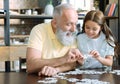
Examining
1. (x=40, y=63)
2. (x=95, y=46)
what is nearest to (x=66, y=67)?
(x=40, y=63)

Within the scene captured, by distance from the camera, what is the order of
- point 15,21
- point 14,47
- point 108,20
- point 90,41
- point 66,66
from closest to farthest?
point 66,66 → point 90,41 → point 14,47 → point 15,21 → point 108,20

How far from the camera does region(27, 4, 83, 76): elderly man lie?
176 cm

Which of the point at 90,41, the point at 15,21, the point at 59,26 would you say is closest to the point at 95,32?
the point at 90,41

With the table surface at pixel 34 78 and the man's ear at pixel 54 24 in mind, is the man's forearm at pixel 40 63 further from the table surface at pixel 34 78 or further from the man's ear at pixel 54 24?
the man's ear at pixel 54 24

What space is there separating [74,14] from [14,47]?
6.31 ft

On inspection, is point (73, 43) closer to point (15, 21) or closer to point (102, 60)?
point (102, 60)

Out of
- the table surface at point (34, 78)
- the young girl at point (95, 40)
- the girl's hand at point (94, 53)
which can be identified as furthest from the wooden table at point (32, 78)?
the young girl at point (95, 40)

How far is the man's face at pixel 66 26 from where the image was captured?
1.87 meters

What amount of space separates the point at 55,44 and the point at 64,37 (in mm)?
114

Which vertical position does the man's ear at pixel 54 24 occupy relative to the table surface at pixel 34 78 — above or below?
above

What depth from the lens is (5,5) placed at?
380 centimetres

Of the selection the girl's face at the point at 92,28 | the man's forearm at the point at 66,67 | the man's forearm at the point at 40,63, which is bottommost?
the man's forearm at the point at 66,67

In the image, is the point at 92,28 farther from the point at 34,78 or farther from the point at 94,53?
the point at 34,78

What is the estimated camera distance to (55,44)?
78.2 inches
